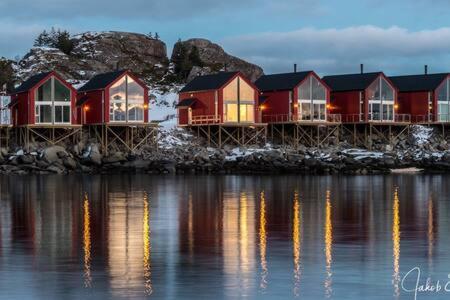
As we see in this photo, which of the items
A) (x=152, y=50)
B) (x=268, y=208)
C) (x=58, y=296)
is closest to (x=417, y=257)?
(x=58, y=296)

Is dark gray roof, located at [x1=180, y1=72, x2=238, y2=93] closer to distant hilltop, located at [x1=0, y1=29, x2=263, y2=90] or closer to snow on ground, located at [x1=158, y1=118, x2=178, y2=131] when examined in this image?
snow on ground, located at [x1=158, y1=118, x2=178, y2=131]

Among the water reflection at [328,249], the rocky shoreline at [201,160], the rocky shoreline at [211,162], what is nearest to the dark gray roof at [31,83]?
the rocky shoreline at [201,160]

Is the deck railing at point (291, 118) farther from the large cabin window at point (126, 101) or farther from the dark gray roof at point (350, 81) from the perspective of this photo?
the large cabin window at point (126, 101)

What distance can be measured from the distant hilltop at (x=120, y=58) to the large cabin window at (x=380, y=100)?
2228 centimetres

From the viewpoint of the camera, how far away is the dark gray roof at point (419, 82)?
289 ft

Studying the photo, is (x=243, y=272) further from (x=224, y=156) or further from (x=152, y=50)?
(x=152, y=50)

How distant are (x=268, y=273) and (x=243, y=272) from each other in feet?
1.84

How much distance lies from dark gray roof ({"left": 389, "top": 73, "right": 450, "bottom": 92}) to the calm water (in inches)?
1712

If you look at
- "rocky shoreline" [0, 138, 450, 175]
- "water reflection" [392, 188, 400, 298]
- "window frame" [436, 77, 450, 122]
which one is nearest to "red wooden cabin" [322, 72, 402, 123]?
"window frame" [436, 77, 450, 122]

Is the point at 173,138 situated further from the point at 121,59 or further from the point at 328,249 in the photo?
the point at 328,249

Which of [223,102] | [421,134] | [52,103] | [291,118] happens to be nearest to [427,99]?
[421,134]

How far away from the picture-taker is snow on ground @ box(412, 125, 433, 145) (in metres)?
86.1

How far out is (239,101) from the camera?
3061 inches

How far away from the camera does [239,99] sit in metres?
77.8
